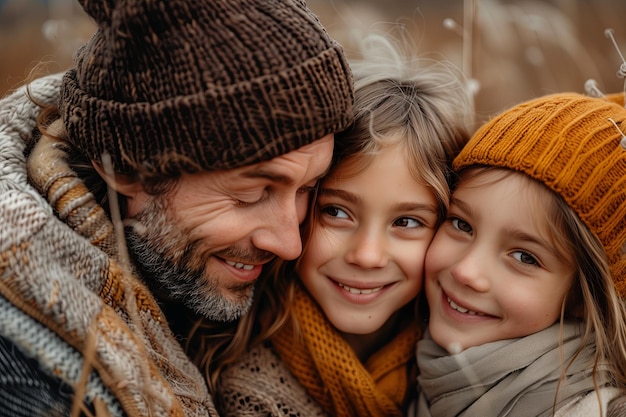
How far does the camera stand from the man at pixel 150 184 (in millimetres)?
1666

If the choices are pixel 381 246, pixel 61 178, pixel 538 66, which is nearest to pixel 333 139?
pixel 381 246

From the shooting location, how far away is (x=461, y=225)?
236cm

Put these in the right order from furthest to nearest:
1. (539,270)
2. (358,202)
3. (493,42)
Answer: (493,42)
(358,202)
(539,270)

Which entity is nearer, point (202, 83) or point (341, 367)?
point (202, 83)

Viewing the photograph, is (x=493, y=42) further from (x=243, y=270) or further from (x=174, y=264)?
(x=174, y=264)

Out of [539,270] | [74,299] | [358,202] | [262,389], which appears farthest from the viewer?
[262,389]

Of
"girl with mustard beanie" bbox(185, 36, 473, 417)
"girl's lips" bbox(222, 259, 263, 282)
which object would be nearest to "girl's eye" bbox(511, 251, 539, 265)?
"girl with mustard beanie" bbox(185, 36, 473, 417)

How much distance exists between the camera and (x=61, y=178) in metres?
1.97

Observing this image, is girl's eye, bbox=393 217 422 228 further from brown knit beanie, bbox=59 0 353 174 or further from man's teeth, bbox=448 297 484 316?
brown knit beanie, bbox=59 0 353 174

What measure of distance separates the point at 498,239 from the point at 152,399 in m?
1.26

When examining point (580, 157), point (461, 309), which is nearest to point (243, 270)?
point (461, 309)

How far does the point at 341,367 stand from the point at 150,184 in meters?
1.02

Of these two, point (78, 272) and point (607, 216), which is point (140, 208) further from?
point (607, 216)

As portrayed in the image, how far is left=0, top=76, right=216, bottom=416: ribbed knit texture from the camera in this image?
5.34 ft
